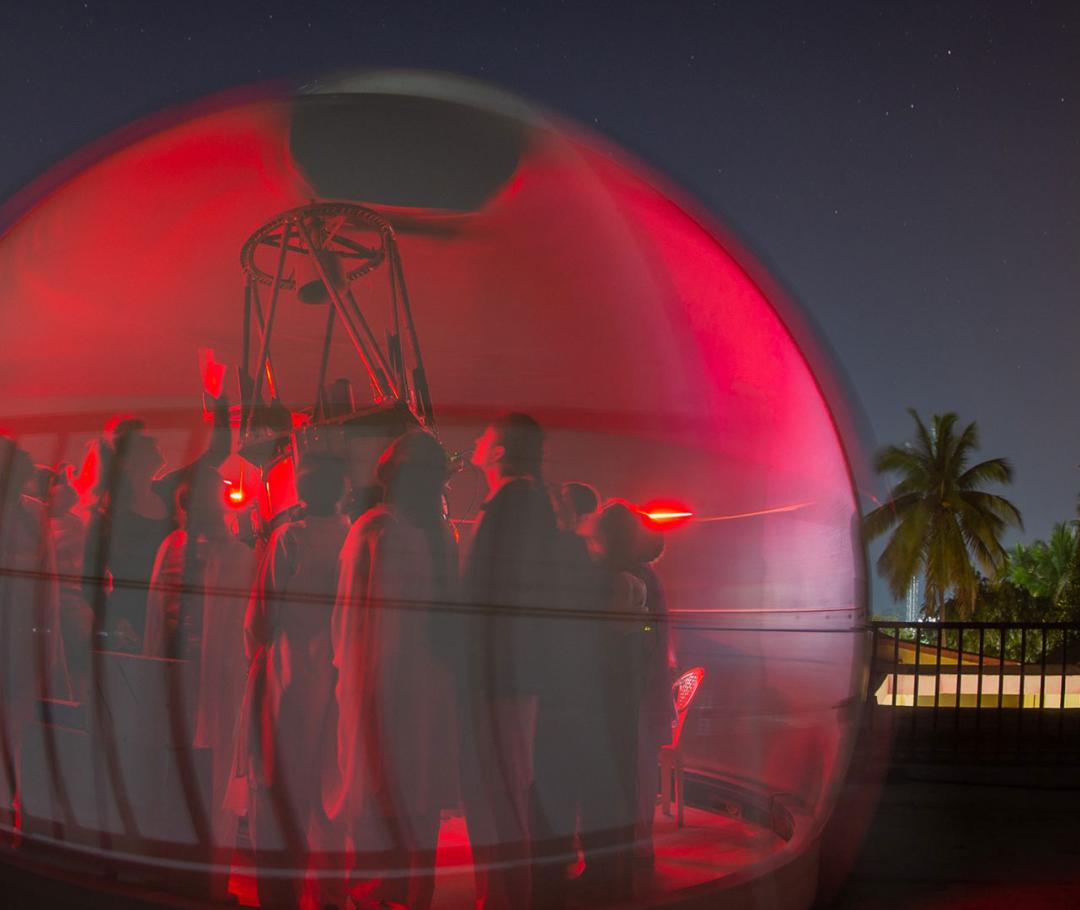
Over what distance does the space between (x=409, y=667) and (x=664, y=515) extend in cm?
76

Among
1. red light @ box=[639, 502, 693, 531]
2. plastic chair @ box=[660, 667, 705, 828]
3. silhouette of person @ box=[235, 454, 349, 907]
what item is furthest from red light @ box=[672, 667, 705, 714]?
silhouette of person @ box=[235, 454, 349, 907]

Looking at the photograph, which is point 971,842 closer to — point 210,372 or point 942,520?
point 210,372

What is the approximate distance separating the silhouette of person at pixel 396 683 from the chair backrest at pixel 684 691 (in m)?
0.78

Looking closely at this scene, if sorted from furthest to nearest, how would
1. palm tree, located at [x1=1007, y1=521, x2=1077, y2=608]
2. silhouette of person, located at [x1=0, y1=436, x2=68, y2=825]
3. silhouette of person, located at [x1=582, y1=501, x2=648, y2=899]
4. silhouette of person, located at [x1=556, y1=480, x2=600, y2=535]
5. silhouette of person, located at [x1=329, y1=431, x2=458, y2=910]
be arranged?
1. palm tree, located at [x1=1007, y1=521, x2=1077, y2=608]
2. silhouette of person, located at [x1=0, y1=436, x2=68, y2=825]
3. silhouette of person, located at [x1=556, y1=480, x2=600, y2=535]
4. silhouette of person, located at [x1=582, y1=501, x2=648, y2=899]
5. silhouette of person, located at [x1=329, y1=431, x2=458, y2=910]

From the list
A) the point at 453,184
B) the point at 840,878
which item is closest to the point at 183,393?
the point at 453,184

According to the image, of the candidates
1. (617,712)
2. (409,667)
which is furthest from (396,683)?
(617,712)

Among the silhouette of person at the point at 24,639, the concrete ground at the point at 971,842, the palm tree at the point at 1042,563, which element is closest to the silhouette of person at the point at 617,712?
the concrete ground at the point at 971,842

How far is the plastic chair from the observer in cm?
298

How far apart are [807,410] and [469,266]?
1.12 meters

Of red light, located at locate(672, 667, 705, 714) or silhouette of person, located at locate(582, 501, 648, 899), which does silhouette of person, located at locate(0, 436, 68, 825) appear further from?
red light, located at locate(672, 667, 705, 714)

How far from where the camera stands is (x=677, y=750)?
319 centimetres

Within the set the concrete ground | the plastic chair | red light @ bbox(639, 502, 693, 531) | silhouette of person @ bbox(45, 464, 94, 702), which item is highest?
red light @ bbox(639, 502, 693, 531)

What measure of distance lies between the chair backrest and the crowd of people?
0.35 ft

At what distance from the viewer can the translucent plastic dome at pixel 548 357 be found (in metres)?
2.79
